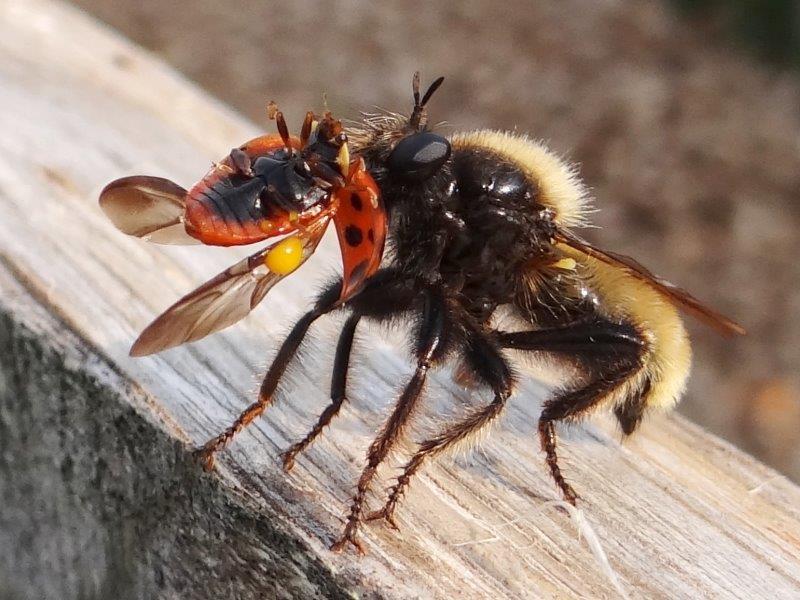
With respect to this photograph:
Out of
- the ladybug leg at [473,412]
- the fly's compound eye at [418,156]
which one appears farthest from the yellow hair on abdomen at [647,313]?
the fly's compound eye at [418,156]

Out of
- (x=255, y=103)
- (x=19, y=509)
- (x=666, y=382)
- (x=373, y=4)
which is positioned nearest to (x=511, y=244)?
(x=666, y=382)

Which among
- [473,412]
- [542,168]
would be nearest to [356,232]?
[473,412]

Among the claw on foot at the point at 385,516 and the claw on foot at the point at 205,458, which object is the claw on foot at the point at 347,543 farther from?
the claw on foot at the point at 205,458

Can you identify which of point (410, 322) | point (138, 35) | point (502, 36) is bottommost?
point (138, 35)

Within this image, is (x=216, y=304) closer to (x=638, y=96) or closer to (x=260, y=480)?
(x=260, y=480)

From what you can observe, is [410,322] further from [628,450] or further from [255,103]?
[255,103]

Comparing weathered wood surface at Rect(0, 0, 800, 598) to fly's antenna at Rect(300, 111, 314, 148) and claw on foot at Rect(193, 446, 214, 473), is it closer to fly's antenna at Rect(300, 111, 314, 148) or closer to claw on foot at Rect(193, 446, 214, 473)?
claw on foot at Rect(193, 446, 214, 473)
